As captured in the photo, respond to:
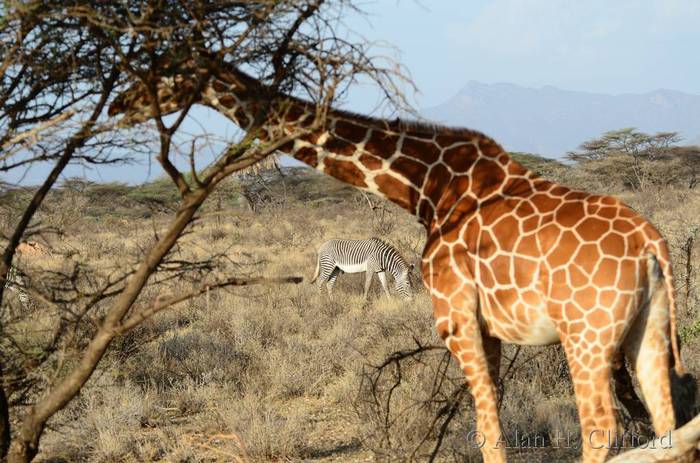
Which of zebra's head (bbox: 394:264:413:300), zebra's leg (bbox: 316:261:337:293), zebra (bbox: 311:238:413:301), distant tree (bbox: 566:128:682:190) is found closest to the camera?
zebra's head (bbox: 394:264:413:300)

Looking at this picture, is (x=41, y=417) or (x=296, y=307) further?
(x=296, y=307)

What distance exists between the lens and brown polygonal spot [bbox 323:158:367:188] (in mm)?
4152

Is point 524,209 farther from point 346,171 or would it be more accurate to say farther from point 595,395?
point 346,171

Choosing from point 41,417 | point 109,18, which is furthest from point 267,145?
point 41,417

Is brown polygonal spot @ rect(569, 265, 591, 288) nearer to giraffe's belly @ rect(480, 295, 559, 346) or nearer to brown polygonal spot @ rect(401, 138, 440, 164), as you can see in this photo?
giraffe's belly @ rect(480, 295, 559, 346)

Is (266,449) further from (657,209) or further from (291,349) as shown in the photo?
(657,209)

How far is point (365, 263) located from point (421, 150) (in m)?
8.06

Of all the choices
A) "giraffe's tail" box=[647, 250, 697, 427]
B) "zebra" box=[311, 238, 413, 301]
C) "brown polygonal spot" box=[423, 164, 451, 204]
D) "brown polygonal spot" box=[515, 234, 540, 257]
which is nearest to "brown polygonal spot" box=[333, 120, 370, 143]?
"brown polygonal spot" box=[423, 164, 451, 204]

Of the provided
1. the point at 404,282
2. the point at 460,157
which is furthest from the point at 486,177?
the point at 404,282

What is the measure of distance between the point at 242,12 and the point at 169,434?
3.60 meters

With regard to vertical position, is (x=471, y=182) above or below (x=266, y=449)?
above

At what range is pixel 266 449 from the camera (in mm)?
5273

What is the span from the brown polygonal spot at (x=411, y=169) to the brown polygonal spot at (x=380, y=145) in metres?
0.07

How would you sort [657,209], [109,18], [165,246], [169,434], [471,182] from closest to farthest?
[109,18]
[165,246]
[471,182]
[169,434]
[657,209]
